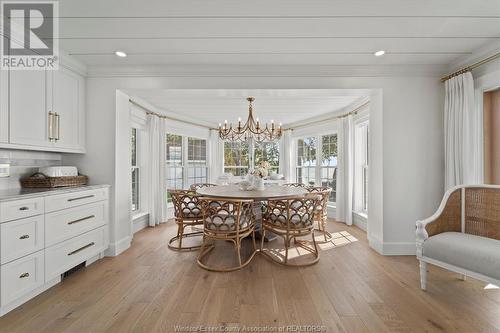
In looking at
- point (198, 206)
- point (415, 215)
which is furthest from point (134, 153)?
point (415, 215)

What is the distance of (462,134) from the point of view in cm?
253

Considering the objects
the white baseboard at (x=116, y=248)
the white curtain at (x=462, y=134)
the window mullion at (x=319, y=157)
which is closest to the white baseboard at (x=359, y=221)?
the window mullion at (x=319, y=157)

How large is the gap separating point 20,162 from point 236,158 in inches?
173

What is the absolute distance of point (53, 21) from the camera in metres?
1.95

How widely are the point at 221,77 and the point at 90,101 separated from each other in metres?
1.78

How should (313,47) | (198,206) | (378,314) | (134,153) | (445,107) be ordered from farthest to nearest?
1. (134,153)
2. (198,206)
3. (445,107)
4. (313,47)
5. (378,314)

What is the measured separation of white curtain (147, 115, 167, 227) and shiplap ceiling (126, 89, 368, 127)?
0.42m

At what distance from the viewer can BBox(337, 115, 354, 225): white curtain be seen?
431 centimetres

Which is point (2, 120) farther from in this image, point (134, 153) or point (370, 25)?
point (370, 25)

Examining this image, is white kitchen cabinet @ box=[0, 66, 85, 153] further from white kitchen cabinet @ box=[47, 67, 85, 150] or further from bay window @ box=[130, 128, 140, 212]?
bay window @ box=[130, 128, 140, 212]

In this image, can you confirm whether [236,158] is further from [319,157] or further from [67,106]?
[67,106]

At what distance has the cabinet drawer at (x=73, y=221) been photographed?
2.03m

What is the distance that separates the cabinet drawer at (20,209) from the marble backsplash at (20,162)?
0.71 meters

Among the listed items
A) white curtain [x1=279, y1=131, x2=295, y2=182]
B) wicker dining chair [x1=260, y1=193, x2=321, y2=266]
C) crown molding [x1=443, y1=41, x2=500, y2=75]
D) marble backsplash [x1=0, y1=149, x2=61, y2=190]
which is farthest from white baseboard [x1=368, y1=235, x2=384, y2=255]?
marble backsplash [x1=0, y1=149, x2=61, y2=190]
